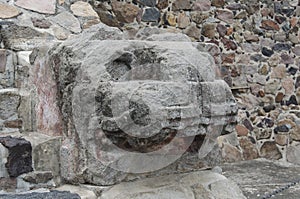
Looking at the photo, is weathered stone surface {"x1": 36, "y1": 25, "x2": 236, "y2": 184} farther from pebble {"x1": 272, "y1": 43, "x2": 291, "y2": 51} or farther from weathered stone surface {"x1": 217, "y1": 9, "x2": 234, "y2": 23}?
pebble {"x1": 272, "y1": 43, "x2": 291, "y2": 51}

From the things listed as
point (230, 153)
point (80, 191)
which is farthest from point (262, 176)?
point (80, 191)

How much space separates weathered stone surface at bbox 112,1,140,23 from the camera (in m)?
3.79

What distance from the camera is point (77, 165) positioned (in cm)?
118

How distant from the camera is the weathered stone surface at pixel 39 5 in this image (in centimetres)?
194

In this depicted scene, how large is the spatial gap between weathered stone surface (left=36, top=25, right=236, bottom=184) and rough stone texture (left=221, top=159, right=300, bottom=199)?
5.98 feet

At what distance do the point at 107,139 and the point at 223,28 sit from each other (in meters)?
3.34

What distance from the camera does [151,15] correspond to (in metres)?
3.98

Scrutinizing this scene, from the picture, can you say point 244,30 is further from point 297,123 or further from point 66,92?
point 66,92

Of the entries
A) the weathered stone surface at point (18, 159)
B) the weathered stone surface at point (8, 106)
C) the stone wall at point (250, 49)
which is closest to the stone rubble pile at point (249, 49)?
the stone wall at point (250, 49)

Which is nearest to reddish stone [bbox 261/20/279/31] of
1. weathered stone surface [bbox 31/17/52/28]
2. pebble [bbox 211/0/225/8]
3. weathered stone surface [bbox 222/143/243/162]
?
pebble [bbox 211/0/225/8]

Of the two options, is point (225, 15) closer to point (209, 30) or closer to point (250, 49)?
point (209, 30)

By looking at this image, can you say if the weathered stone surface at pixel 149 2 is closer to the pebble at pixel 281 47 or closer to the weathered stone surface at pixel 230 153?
the pebble at pixel 281 47

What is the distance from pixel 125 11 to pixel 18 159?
2744 millimetres

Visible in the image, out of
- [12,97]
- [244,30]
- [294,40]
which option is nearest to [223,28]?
[244,30]
